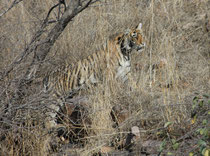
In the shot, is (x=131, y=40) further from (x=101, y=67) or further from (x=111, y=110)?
(x=111, y=110)

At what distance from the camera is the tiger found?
20.2 ft

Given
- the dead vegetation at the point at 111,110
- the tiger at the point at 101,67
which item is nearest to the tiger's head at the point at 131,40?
the tiger at the point at 101,67

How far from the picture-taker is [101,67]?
6.25 m

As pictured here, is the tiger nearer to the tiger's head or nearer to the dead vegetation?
the tiger's head

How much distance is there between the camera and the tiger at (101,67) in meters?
6.16

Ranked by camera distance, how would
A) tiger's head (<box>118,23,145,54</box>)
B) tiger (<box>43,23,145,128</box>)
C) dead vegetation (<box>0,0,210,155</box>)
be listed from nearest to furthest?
dead vegetation (<box>0,0,210,155</box>) → tiger (<box>43,23,145,128</box>) → tiger's head (<box>118,23,145,54</box>)

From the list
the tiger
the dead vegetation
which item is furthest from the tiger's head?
the dead vegetation

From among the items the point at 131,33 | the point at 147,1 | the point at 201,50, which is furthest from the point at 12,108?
the point at 147,1

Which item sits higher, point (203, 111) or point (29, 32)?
point (29, 32)

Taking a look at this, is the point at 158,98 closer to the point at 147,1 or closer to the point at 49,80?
the point at 49,80

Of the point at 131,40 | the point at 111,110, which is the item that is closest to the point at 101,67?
the point at 131,40

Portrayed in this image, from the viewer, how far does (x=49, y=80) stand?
20.1ft

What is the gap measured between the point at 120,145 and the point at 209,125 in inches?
65.1

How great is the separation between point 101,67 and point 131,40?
874 mm
